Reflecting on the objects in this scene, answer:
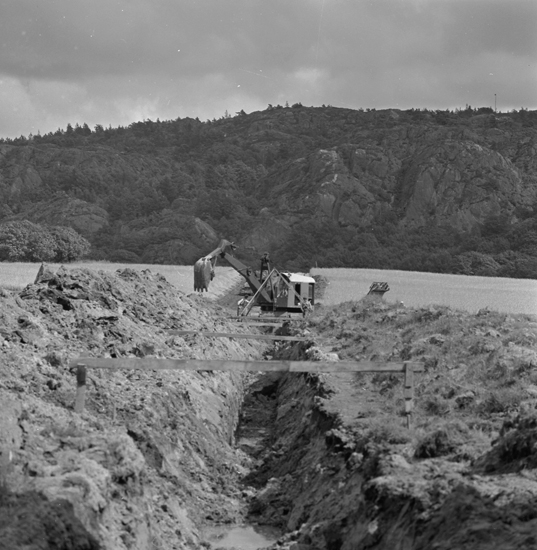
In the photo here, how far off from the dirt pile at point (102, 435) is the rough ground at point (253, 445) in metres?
0.04

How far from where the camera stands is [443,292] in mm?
76500

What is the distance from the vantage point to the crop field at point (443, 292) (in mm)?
63325

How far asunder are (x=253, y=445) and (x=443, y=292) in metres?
56.5

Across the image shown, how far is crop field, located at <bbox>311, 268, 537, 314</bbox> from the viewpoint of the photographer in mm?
63325

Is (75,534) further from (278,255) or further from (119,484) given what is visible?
(278,255)

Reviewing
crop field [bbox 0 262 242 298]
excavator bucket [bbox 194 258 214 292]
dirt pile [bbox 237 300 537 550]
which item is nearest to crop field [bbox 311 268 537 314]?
crop field [bbox 0 262 242 298]

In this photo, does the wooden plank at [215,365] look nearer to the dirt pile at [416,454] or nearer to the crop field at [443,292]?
the dirt pile at [416,454]

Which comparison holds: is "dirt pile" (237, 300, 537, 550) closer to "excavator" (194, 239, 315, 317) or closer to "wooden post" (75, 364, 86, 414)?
"wooden post" (75, 364, 86, 414)

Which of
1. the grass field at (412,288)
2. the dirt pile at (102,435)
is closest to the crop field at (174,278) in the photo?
the grass field at (412,288)

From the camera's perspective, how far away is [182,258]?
155000 millimetres

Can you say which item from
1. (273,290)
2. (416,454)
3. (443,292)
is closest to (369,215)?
(443,292)

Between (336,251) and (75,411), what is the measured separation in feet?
450

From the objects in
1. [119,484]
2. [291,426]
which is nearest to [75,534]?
[119,484]

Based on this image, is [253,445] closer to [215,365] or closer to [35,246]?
[215,365]
